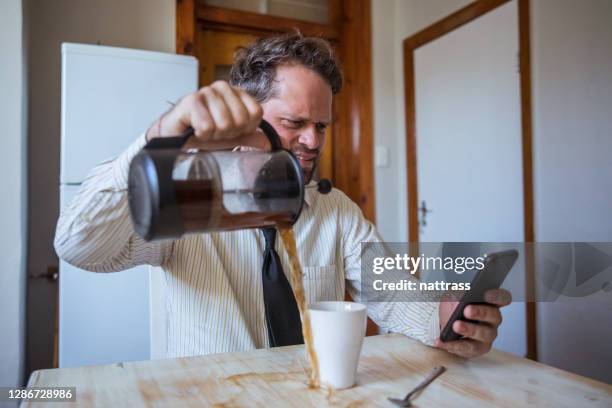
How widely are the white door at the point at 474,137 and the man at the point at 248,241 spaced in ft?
3.97

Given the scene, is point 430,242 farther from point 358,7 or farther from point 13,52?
point 13,52

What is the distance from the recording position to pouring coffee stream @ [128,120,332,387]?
0.53 m

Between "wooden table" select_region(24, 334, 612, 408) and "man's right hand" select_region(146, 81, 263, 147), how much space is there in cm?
35

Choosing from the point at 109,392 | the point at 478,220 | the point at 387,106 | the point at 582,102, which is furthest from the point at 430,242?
the point at 109,392

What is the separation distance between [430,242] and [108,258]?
2.20m

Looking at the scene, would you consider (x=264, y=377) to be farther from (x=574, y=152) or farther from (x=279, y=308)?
(x=574, y=152)

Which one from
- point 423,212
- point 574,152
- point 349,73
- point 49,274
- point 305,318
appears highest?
point 349,73

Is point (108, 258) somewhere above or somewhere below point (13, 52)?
below

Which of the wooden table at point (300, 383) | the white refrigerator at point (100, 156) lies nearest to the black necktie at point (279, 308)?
the wooden table at point (300, 383)

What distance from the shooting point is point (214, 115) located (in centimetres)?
65

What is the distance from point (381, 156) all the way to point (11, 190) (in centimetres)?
199

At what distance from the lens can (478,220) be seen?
241cm

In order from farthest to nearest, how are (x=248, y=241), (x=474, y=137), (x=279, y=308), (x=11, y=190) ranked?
1. (x=474, y=137)
2. (x=11, y=190)
3. (x=248, y=241)
4. (x=279, y=308)

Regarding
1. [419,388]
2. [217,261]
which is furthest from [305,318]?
[217,261]
